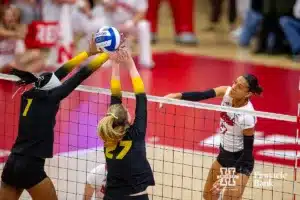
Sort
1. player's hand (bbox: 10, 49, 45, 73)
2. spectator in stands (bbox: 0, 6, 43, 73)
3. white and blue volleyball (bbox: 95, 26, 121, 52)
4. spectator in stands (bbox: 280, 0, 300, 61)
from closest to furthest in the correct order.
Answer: white and blue volleyball (bbox: 95, 26, 121, 52) → spectator in stands (bbox: 0, 6, 43, 73) → player's hand (bbox: 10, 49, 45, 73) → spectator in stands (bbox: 280, 0, 300, 61)

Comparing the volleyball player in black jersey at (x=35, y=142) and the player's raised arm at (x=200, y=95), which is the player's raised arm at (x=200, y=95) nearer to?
the player's raised arm at (x=200, y=95)

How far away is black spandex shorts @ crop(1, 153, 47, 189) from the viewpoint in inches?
316

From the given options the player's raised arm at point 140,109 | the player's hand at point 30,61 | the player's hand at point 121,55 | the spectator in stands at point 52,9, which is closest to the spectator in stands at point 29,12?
the spectator in stands at point 52,9

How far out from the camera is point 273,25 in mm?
17062

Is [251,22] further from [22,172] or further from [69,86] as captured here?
[22,172]

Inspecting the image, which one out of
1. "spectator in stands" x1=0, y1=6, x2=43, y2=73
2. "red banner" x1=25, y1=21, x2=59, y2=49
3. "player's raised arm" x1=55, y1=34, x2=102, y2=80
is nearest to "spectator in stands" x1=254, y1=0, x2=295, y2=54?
"red banner" x1=25, y1=21, x2=59, y2=49

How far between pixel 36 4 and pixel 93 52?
8.03 metres

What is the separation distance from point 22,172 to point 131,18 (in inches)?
316

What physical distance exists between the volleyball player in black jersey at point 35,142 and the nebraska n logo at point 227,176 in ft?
5.51

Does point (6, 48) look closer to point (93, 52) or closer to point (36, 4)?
point (36, 4)

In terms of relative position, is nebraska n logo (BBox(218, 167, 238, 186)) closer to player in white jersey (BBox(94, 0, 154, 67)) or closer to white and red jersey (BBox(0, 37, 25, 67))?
white and red jersey (BBox(0, 37, 25, 67))

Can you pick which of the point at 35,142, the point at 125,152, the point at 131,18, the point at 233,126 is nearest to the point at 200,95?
the point at 233,126

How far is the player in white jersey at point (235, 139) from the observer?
334 inches

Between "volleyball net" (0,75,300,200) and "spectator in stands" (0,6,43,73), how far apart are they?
1038 mm
